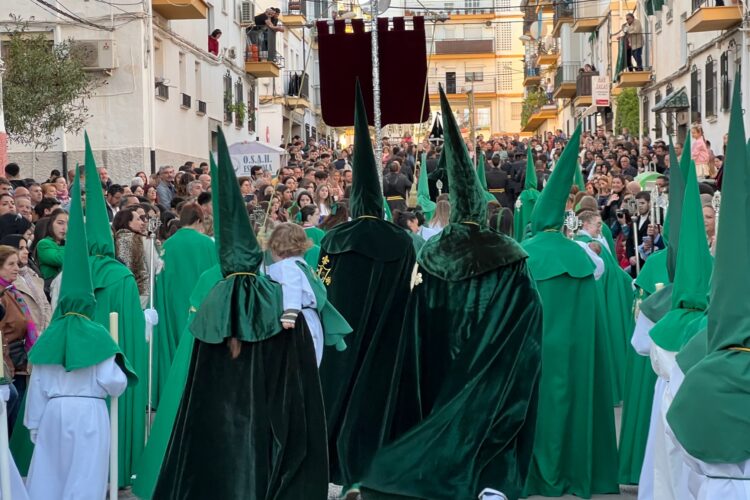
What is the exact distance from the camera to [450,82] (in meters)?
93.6

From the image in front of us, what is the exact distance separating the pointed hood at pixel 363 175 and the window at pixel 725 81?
19.1 metres

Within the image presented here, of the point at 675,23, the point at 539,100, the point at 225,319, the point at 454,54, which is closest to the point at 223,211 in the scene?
the point at 225,319

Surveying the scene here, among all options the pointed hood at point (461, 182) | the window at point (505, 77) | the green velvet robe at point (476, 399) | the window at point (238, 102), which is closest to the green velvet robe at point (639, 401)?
the green velvet robe at point (476, 399)

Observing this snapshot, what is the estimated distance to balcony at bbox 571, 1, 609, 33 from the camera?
4812cm

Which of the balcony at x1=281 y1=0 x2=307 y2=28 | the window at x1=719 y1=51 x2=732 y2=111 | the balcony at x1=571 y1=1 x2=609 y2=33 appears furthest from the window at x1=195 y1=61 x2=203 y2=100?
the balcony at x1=571 y1=1 x2=609 y2=33

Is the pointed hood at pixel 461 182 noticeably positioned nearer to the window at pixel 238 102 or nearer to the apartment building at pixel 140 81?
the apartment building at pixel 140 81

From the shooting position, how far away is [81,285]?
7707 mm

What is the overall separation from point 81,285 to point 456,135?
2402mm

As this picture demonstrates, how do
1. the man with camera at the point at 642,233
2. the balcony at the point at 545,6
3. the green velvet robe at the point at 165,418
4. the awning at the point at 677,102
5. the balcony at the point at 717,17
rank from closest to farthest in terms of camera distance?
the green velvet robe at the point at 165,418, the man with camera at the point at 642,233, the balcony at the point at 717,17, the awning at the point at 677,102, the balcony at the point at 545,6

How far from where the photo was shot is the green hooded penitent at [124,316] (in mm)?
8883

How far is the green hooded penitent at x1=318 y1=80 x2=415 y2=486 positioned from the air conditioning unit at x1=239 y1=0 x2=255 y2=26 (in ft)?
100

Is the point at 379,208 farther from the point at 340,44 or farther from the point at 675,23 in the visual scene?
the point at 675,23

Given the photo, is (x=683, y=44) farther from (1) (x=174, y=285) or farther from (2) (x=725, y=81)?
(1) (x=174, y=285)

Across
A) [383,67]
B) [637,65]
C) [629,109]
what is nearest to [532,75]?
[629,109]
